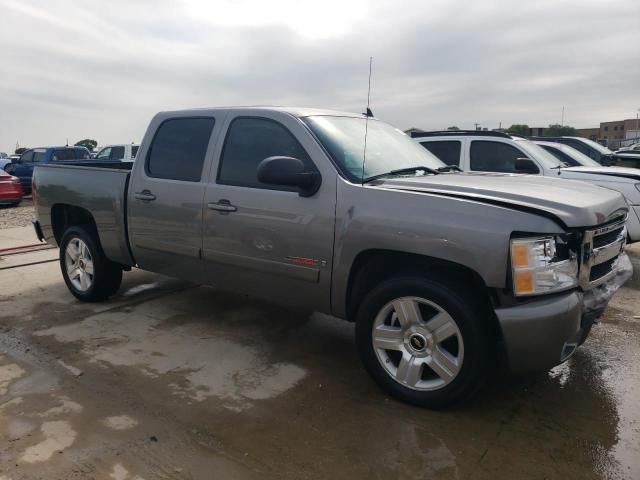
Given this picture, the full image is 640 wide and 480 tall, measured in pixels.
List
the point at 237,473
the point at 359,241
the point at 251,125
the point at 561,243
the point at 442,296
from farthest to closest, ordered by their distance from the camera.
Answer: the point at 251,125, the point at 359,241, the point at 442,296, the point at 561,243, the point at 237,473

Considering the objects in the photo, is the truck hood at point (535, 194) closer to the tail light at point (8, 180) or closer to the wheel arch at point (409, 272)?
the wheel arch at point (409, 272)

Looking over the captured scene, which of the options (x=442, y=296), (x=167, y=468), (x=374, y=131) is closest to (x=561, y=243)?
(x=442, y=296)

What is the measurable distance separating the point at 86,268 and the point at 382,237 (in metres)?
3.49

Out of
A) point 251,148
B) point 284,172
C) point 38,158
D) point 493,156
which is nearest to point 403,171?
point 284,172

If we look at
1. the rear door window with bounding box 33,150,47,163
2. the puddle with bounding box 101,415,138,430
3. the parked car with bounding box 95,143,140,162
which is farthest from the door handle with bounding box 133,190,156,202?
the rear door window with bounding box 33,150,47,163

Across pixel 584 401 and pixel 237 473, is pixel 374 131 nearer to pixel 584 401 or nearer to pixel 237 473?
pixel 584 401

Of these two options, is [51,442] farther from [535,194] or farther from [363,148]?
[535,194]

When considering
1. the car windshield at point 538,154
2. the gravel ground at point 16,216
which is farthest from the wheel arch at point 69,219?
the gravel ground at point 16,216

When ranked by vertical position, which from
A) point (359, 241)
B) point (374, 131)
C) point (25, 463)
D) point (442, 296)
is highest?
point (374, 131)

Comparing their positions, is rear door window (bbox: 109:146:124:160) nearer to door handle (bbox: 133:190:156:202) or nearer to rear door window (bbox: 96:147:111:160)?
rear door window (bbox: 96:147:111:160)

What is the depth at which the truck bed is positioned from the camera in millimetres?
4824

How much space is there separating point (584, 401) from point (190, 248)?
3.07 metres

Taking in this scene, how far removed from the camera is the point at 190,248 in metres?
4.29

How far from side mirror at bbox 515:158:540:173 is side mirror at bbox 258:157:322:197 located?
3.71 m
